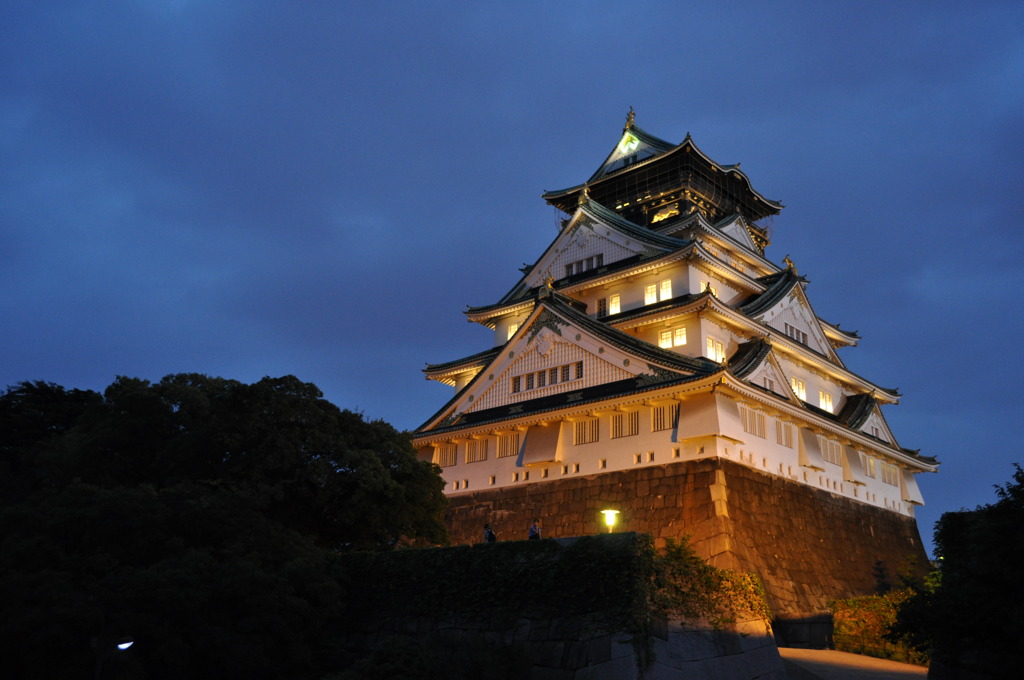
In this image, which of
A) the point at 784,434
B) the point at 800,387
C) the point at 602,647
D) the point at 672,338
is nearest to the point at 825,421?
the point at 784,434

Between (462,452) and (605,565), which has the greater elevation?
(462,452)

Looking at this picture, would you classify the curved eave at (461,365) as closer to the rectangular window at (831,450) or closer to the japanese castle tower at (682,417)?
the japanese castle tower at (682,417)

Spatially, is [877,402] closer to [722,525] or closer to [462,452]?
[722,525]

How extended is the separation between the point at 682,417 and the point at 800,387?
1137 cm

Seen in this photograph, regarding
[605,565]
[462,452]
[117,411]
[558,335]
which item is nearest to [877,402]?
[558,335]

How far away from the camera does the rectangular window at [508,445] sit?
32906mm

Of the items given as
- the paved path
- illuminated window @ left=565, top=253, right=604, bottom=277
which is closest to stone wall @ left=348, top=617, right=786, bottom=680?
the paved path

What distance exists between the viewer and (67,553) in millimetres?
18000

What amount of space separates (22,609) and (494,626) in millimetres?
9266

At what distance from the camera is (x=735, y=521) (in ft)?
89.4

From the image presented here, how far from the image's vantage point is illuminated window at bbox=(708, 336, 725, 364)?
33531mm

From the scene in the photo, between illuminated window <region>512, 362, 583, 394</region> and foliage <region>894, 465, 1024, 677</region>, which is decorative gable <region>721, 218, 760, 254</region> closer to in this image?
illuminated window <region>512, 362, 583, 394</region>

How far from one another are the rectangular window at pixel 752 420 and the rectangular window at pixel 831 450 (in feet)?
14.7

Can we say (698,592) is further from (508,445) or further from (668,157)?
(668,157)
